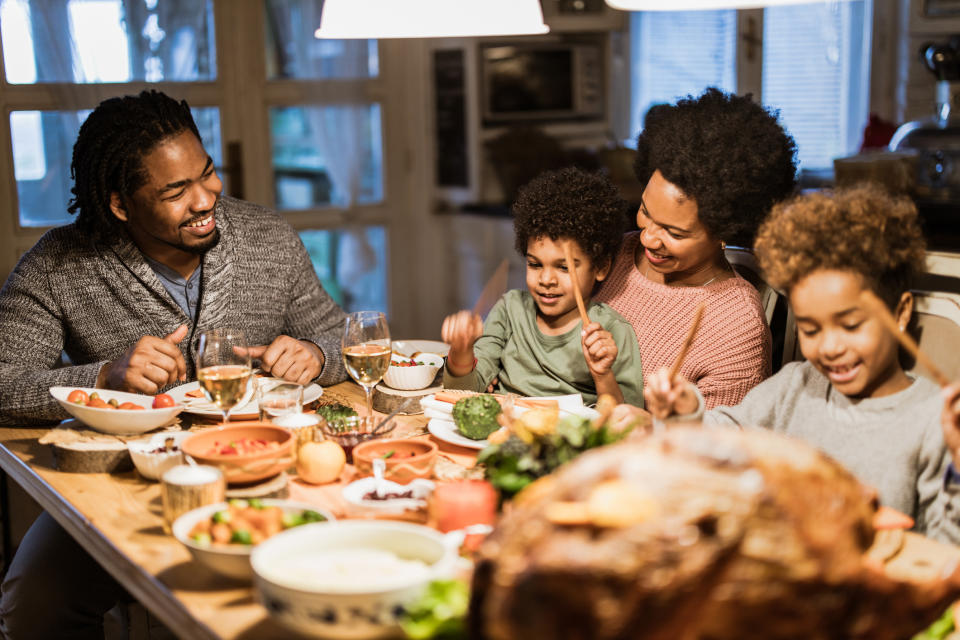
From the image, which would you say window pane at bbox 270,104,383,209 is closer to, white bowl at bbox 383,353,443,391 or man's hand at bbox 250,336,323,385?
man's hand at bbox 250,336,323,385

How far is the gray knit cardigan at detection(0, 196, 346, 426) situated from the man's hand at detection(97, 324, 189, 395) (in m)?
0.11

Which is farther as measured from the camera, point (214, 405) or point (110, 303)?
point (110, 303)

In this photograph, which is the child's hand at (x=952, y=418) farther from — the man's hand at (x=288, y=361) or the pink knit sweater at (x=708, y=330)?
the man's hand at (x=288, y=361)

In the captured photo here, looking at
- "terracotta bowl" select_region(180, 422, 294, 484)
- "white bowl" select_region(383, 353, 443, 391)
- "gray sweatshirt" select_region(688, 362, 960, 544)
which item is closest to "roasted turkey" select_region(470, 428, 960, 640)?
"gray sweatshirt" select_region(688, 362, 960, 544)

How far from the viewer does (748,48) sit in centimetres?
482

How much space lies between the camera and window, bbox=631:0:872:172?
4.84m

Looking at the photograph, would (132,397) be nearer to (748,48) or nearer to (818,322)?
(818,322)

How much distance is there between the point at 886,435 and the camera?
1.43m

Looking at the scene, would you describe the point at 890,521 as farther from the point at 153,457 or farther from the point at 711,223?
the point at 153,457

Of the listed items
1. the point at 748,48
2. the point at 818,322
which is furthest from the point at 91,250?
the point at 748,48

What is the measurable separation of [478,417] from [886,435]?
642 millimetres

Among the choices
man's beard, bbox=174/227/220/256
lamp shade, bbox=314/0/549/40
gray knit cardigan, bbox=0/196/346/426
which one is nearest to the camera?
lamp shade, bbox=314/0/549/40

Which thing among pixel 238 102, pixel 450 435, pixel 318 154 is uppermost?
pixel 238 102

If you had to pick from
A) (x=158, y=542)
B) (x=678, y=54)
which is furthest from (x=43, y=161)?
(x=678, y=54)
